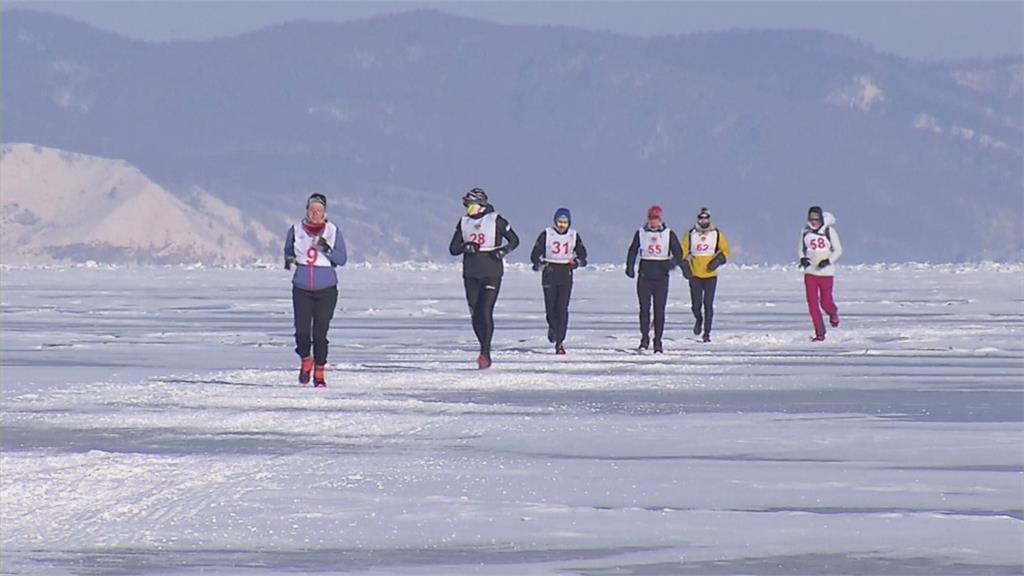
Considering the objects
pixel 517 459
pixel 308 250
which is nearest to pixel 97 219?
pixel 308 250

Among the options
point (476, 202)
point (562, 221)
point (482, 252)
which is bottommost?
point (482, 252)

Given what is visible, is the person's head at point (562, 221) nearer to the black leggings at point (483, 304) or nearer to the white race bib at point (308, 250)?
the black leggings at point (483, 304)

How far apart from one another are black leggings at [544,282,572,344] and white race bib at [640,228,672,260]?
87 centimetres

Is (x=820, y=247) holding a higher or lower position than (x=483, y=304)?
higher

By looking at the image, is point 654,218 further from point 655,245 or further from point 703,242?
point 703,242

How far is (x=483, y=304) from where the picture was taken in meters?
19.5

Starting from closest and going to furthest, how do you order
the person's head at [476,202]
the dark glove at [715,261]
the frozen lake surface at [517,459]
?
the frozen lake surface at [517,459] → the person's head at [476,202] → the dark glove at [715,261]

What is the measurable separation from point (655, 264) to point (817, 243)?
9.79 ft

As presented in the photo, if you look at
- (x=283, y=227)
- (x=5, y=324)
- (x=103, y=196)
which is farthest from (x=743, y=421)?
(x=283, y=227)

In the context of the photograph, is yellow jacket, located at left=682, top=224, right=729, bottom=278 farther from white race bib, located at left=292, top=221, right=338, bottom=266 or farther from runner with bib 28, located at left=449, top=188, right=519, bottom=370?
white race bib, located at left=292, top=221, right=338, bottom=266

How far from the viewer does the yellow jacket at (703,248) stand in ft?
79.2

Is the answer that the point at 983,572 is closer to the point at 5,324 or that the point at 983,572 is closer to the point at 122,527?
the point at 122,527

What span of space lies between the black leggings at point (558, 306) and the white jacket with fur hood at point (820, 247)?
367cm

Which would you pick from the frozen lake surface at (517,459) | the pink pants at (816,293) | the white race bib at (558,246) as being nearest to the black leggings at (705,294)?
the frozen lake surface at (517,459)
